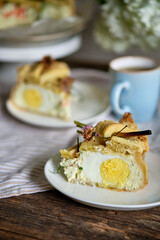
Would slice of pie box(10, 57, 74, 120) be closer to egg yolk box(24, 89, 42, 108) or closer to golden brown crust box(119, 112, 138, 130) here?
egg yolk box(24, 89, 42, 108)

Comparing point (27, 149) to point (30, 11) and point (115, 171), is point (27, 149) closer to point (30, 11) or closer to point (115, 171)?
point (115, 171)

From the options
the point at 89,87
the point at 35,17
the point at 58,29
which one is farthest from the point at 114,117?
the point at 35,17

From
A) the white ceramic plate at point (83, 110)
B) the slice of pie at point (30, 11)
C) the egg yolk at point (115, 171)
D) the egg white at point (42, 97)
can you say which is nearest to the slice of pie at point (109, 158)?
the egg yolk at point (115, 171)

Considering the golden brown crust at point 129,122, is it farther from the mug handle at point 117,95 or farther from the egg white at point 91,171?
the mug handle at point 117,95

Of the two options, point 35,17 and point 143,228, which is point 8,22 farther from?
point 143,228

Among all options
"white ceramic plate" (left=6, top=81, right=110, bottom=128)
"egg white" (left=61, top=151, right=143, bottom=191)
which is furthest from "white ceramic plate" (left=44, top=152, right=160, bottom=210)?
"white ceramic plate" (left=6, top=81, right=110, bottom=128)
